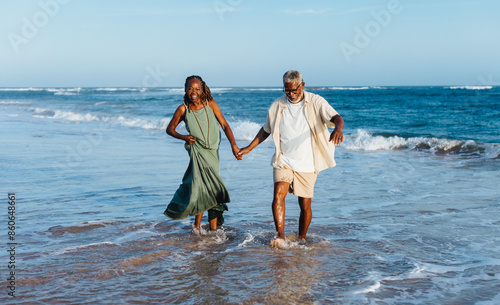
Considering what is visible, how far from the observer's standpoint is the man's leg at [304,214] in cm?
525

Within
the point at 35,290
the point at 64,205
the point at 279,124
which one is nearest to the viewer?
the point at 35,290

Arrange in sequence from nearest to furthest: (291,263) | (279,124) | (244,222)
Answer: (291,263) < (279,124) < (244,222)

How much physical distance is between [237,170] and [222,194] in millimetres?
4443

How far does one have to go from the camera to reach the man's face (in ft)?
15.8

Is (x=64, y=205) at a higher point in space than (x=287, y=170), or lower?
lower

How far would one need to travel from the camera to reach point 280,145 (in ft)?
16.7

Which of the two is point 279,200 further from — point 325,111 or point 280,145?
point 325,111

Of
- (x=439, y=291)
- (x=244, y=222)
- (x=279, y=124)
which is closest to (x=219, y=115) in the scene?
(x=279, y=124)

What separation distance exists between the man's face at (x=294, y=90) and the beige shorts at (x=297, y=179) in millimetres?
729

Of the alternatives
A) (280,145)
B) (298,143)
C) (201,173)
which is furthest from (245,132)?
(298,143)

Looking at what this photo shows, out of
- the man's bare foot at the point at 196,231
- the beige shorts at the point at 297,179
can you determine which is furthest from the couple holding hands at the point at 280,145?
the man's bare foot at the point at 196,231

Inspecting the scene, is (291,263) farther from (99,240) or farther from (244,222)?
(99,240)

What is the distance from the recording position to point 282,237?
5.17 m

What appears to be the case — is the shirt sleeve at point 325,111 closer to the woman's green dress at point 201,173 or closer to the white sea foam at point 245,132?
the woman's green dress at point 201,173
